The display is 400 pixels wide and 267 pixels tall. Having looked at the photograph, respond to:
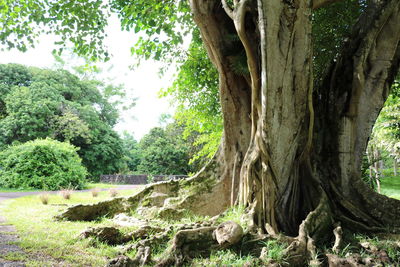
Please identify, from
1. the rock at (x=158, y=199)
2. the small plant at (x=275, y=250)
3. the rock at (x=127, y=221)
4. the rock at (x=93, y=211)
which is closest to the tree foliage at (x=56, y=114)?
the rock at (x=93, y=211)

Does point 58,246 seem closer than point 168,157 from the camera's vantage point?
Yes

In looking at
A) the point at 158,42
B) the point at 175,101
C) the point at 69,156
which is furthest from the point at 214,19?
the point at 69,156

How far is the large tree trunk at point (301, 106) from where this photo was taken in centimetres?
477

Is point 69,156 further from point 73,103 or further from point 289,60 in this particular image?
point 289,60

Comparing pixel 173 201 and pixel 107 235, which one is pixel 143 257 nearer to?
pixel 107 235

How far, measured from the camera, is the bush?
17.4m

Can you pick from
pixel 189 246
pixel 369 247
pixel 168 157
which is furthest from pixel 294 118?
pixel 168 157

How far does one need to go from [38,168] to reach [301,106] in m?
16.7

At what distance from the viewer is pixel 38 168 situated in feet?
59.5

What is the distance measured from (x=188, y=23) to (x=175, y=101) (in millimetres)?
4991

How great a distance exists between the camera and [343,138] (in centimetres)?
556

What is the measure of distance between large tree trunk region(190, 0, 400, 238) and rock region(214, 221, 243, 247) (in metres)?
0.64

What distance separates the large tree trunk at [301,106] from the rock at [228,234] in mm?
644

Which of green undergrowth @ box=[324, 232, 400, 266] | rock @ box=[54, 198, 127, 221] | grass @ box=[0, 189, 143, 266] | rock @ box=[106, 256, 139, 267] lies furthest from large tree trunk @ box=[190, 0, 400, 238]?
rock @ box=[54, 198, 127, 221]
